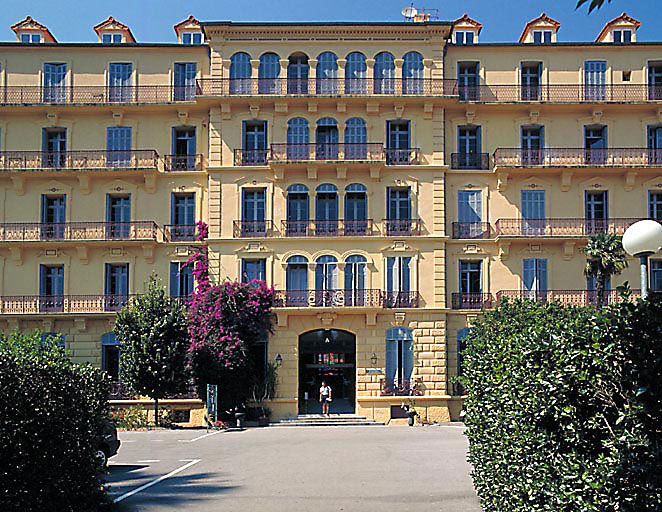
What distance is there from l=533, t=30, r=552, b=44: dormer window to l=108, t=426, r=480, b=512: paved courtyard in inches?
880

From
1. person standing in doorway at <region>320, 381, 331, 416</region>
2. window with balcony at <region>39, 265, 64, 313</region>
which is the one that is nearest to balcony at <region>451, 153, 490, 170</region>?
person standing in doorway at <region>320, 381, 331, 416</region>

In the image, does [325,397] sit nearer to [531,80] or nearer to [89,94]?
[531,80]

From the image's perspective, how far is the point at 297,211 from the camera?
38.0 metres

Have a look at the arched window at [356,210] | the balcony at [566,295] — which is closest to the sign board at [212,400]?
the arched window at [356,210]

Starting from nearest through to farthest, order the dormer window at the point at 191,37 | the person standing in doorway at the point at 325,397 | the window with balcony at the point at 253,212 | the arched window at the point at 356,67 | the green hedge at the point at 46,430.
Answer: the green hedge at the point at 46,430 → the person standing in doorway at the point at 325,397 → the window with balcony at the point at 253,212 → the arched window at the point at 356,67 → the dormer window at the point at 191,37

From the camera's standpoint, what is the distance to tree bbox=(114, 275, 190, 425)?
107ft

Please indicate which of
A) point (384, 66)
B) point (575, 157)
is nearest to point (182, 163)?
point (384, 66)

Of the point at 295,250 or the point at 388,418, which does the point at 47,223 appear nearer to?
the point at 295,250

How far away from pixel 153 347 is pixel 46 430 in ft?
72.4

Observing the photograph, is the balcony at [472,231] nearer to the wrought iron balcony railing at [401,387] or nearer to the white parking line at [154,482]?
the wrought iron balcony railing at [401,387]

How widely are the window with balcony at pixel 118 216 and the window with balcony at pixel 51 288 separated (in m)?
3.14

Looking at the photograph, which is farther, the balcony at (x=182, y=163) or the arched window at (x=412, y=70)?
the balcony at (x=182, y=163)

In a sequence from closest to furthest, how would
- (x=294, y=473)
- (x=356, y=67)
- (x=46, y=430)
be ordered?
(x=46, y=430) < (x=294, y=473) < (x=356, y=67)

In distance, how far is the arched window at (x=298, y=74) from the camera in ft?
126
